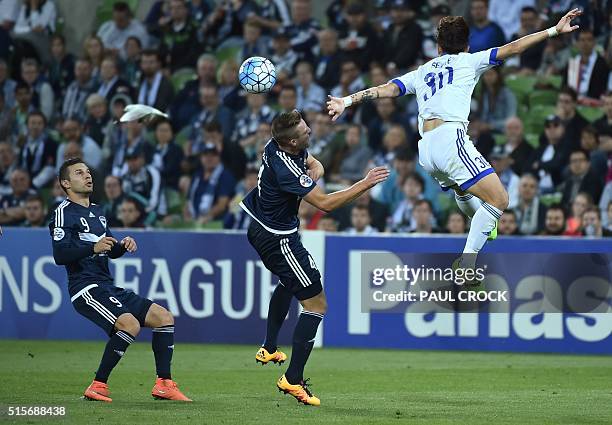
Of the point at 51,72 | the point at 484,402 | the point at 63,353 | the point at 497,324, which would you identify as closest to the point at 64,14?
the point at 51,72

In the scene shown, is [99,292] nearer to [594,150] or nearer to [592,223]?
[592,223]

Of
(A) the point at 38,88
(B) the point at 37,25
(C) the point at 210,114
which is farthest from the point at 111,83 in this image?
(B) the point at 37,25

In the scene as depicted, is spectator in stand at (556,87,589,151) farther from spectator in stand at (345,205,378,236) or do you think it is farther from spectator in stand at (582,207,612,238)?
spectator in stand at (345,205,378,236)

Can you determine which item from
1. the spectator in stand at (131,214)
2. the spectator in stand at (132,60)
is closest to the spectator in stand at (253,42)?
the spectator in stand at (132,60)

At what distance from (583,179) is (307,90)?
186 inches

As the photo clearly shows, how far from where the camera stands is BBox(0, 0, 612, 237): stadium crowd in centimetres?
1623

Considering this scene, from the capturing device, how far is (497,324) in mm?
14477

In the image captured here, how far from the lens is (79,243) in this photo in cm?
990

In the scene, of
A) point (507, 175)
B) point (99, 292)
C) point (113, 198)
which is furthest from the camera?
point (113, 198)

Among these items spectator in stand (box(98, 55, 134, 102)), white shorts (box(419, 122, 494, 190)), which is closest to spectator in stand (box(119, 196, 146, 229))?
spectator in stand (box(98, 55, 134, 102))

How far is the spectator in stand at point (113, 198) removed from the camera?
1745 centimetres

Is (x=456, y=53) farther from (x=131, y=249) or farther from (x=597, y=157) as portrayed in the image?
(x=597, y=157)

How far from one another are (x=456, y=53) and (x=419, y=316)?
5458mm

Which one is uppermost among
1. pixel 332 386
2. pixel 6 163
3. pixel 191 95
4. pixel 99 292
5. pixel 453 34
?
pixel 191 95
